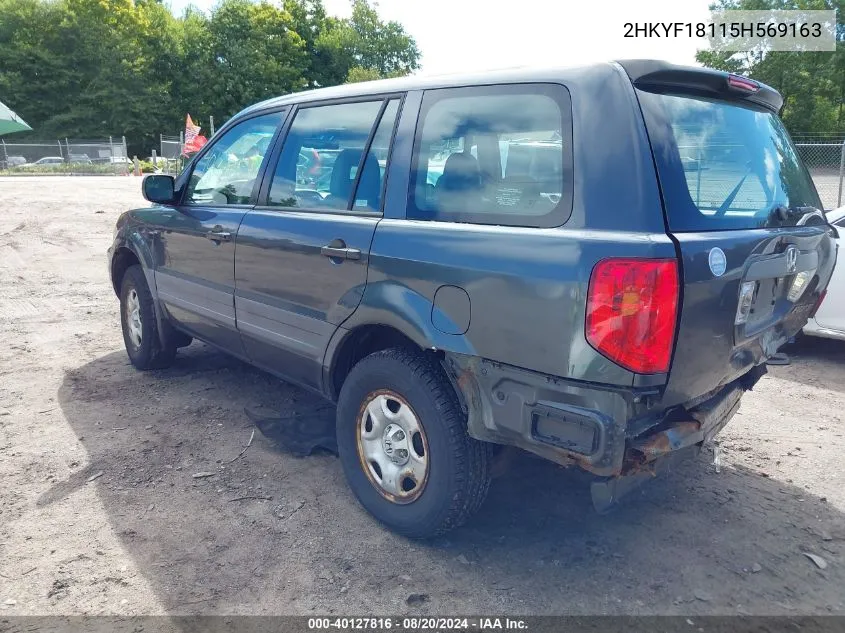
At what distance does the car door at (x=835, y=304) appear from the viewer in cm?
533

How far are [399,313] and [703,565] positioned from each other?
1.69 meters

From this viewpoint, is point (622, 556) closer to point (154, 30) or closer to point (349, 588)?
point (349, 588)

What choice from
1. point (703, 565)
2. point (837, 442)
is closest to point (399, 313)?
point (703, 565)

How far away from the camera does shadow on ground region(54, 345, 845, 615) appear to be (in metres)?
2.62

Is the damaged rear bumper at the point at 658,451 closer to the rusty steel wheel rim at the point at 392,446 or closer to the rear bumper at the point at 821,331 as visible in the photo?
the rusty steel wheel rim at the point at 392,446

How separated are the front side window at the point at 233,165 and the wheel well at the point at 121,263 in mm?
1036

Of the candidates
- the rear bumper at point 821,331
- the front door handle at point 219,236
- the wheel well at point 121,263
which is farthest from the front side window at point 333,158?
the rear bumper at point 821,331

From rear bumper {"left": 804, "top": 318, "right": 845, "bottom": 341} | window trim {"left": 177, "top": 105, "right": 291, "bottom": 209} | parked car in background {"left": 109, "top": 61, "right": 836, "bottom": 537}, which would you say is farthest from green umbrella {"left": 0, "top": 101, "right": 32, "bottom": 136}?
rear bumper {"left": 804, "top": 318, "right": 845, "bottom": 341}

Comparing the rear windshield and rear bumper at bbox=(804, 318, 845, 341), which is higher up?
the rear windshield

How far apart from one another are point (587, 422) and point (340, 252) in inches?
55.8

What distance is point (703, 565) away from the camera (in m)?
2.84

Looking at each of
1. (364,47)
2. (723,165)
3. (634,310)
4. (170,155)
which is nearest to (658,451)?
(634,310)

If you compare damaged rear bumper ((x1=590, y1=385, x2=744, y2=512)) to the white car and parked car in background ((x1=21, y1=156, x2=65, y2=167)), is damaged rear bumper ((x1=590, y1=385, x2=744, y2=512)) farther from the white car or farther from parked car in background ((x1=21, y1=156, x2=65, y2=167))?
parked car in background ((x1=21, y1=156, x2=65, y2=167))

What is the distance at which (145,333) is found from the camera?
5.04 m
